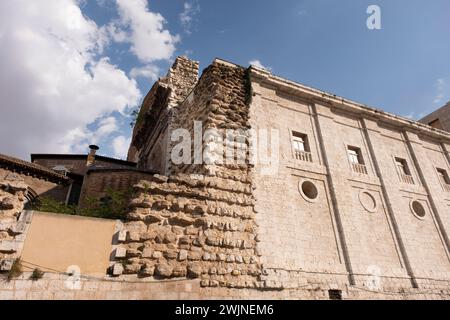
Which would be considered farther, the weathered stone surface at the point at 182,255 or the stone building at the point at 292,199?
the stone building at the point at 292,199

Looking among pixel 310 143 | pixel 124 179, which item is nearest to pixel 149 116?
pixel 124 179

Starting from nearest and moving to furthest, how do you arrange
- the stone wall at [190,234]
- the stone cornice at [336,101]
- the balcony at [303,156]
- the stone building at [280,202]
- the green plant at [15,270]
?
the green plant at [15,270]
the stone wall at [190,234]
the stone building at [280,202]
the balcony at [303,156]
the stone cornice at [336,101]

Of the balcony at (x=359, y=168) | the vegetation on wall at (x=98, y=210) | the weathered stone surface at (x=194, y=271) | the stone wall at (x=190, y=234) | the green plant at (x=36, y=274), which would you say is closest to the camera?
the green plant at (x=36, y=274)

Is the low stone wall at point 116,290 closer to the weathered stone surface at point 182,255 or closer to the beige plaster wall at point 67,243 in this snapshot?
the beige plaster wall at point 67,243

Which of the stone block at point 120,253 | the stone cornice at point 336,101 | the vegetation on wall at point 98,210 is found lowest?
A: the stone block at point 120,253

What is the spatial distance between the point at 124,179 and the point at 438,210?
12524 millimetres

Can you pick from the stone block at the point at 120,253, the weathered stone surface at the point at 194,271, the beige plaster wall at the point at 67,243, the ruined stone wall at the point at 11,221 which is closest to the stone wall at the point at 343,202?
the weathered stone surface at the point at 194,271

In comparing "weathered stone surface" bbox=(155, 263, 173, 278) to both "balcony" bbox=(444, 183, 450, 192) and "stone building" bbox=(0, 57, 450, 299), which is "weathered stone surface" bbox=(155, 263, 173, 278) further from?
"balcony" bbox=(444, 183, 450, 192)

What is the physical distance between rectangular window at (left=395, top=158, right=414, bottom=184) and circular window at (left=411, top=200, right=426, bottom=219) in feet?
3.09

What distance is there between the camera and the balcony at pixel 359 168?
1133cm

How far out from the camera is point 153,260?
20.2 feet

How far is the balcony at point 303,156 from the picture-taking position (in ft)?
33.6

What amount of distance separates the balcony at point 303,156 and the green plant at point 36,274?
25.5ft

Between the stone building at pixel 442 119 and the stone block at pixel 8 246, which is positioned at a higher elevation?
the stone building at pixel 442 119
